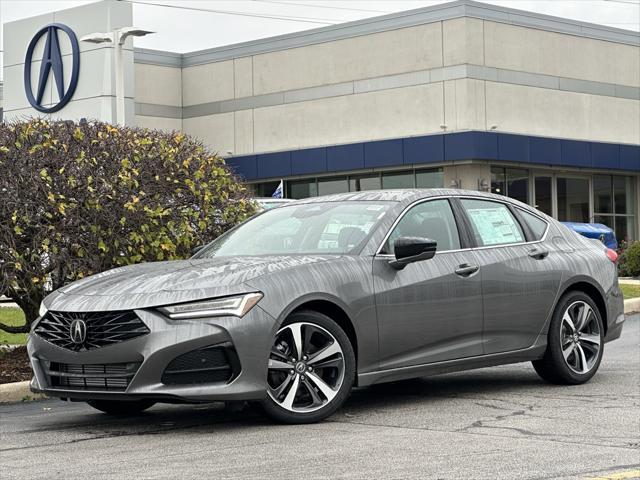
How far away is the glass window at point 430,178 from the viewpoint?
3822cm

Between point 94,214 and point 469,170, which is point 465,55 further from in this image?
point 94,214

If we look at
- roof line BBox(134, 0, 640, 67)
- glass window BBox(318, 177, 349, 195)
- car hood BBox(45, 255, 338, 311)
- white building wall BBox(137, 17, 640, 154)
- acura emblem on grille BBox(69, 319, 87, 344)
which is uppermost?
roof line BBox(134, 0, 640, 67)

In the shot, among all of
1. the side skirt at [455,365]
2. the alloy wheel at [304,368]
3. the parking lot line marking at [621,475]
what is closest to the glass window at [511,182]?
the side skirt at [455,365]

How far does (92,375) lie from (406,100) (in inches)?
1265

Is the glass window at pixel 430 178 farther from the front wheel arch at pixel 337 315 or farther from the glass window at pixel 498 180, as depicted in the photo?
the front wheel arch at pixel 337 315

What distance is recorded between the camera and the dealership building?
3706 cm

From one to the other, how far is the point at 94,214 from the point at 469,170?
27.8 m

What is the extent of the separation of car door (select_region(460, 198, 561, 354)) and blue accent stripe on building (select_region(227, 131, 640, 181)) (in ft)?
89.4

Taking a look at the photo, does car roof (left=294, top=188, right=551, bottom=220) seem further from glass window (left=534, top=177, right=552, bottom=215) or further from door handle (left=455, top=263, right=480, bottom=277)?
glass window (left=534, top=177, right=552, bottom=215)

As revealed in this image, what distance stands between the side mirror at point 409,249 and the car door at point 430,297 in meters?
0.06

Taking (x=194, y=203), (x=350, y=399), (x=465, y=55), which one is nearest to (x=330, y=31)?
(x=465, y=55)

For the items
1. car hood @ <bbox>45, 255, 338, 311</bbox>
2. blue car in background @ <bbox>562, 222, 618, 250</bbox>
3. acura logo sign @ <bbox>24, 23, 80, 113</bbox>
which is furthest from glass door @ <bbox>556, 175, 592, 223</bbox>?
car hood @ <bbox>45, 255, 338, 311</bbox>

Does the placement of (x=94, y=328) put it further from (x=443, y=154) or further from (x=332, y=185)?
(x=332, y=185)

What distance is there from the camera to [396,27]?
129ft
